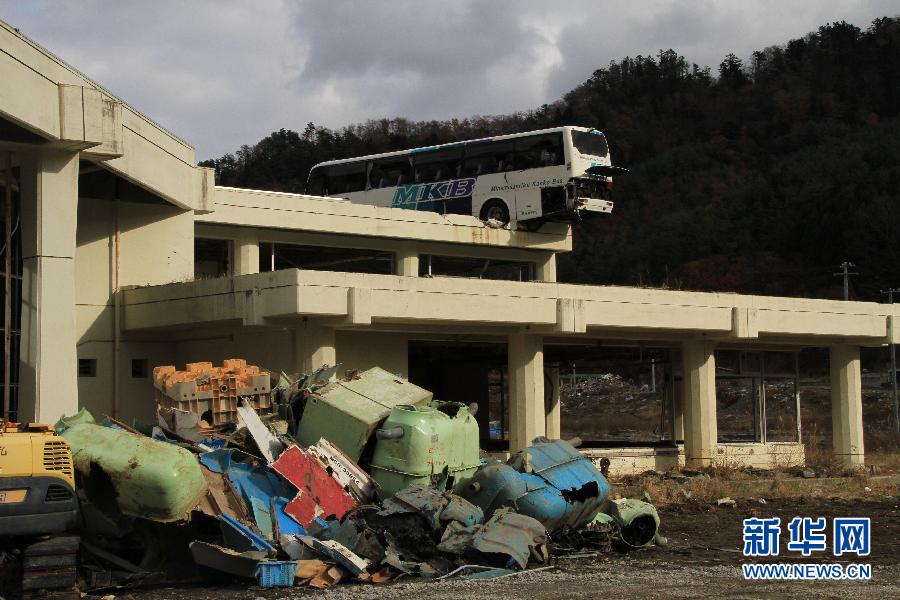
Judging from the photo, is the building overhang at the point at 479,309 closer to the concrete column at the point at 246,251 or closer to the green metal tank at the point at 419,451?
the concrete column at the point at 246,251

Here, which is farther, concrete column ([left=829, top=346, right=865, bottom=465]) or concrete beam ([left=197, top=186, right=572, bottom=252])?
concrete column ([left=829, top=346, right=865, bottom=465])

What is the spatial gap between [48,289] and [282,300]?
5.26m

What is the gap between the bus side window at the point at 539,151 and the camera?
3706cm

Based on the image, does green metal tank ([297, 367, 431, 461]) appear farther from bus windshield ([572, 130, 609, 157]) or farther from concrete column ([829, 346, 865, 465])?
concrete column ([829, 346, 865, 465])

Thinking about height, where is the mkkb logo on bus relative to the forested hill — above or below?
below

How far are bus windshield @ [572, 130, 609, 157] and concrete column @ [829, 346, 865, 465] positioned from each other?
945cm

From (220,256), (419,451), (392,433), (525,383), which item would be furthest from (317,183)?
(419,451)

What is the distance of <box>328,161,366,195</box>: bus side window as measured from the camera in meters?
41.5

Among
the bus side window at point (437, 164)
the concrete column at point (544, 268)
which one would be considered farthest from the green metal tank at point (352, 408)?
the concrete column at point (544, 268)

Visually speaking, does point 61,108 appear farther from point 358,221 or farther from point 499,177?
point 499,177

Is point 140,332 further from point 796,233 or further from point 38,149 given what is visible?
point 796,233

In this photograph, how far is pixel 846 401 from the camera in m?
36.0

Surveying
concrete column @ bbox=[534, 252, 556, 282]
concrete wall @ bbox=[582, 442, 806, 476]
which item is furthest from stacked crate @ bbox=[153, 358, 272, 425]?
concrete column @ bbox=[534, 252, 556, 282]

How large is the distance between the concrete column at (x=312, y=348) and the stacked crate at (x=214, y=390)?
6.16m
